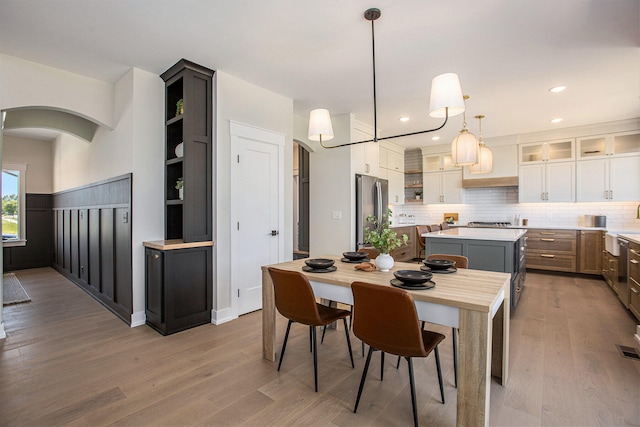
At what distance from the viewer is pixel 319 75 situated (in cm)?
354

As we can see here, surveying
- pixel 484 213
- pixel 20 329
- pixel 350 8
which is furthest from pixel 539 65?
pixel 20 329

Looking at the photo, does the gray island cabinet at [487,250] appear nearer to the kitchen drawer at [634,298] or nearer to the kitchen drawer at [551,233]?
the kitchen drawer at [634,298]

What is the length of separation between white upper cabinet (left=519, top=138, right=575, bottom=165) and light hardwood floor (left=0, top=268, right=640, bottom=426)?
3489 mm

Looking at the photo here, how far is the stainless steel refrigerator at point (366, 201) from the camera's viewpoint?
500 cm

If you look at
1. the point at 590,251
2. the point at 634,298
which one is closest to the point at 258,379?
the point at 634,298

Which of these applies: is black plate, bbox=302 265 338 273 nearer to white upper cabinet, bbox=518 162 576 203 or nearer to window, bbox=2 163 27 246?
white upper cabinet, bbox=518 162 576 203

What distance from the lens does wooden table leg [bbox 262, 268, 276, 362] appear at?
8.25ft

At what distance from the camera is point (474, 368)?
1549 millimetres

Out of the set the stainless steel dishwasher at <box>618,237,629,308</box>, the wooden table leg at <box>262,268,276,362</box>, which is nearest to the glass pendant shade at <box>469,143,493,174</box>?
the stainless steel dishwasher at <box>618,237,629,308</box>

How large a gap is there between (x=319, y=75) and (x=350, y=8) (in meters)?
1.22

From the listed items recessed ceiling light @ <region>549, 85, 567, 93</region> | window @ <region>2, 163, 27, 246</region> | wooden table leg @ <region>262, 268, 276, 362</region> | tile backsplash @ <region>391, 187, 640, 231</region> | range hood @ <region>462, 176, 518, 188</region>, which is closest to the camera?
wooden table leg @ <region>262, 268, 276, 362</region>

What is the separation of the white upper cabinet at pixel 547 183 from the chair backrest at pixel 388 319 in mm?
5898

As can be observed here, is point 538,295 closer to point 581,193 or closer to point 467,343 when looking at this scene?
point 581,193

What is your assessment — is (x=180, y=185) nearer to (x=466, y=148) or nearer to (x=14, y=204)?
(x=466, y=148)
